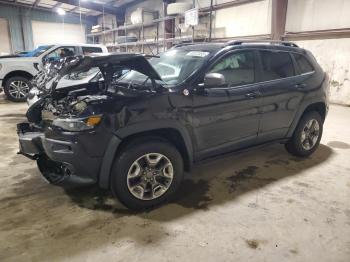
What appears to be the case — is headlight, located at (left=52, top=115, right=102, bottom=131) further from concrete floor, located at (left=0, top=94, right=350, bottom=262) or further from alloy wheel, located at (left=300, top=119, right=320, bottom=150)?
alloy wheel, located at (left=300, top=119, right=320, bottom=150)

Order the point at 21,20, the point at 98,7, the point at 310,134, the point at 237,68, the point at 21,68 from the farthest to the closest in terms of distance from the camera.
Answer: the point at 21,20 < the point at 98,7 < the point at 21,68 < the point at 310,134 < the point at 237,68

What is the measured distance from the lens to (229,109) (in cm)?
279

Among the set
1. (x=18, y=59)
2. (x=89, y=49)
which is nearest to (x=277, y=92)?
(x=89, y=49)

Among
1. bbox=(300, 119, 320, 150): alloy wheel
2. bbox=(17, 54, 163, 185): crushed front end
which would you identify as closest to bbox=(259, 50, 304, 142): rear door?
bbox=(300, 119, 320, 150): alloy wheel

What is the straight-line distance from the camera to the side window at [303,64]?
138 inches

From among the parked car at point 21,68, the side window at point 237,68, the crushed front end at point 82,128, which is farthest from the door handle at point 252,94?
the parked car at point 21,68

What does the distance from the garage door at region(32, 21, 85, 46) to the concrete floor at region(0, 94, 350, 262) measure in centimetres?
1587

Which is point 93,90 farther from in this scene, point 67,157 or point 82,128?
point 67,157

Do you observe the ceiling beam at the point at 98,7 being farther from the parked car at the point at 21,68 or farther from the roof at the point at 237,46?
the roof at the point at 237,46

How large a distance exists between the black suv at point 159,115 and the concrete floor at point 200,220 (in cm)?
30

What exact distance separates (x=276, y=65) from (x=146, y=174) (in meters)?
2.00

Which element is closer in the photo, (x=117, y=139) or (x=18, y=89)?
(x=117, y=139)

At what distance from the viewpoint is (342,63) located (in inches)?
294

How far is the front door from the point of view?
8.61 ft
